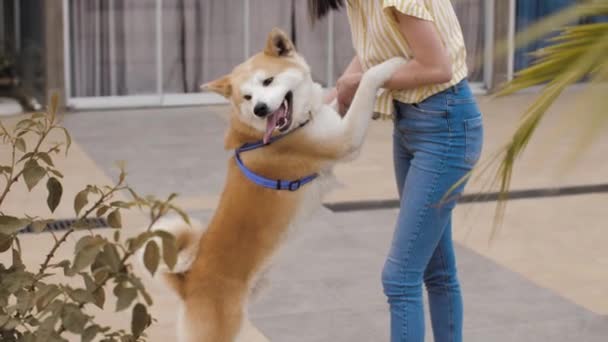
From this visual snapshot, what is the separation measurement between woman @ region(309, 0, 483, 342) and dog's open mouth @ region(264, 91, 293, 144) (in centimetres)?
35

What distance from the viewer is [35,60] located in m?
12.5

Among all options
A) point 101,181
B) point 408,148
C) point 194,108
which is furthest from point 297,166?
point 194,108

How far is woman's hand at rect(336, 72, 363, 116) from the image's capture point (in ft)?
12.6

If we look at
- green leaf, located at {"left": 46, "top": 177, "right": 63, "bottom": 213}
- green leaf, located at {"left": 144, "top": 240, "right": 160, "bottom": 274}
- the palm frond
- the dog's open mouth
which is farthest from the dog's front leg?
the palm frond

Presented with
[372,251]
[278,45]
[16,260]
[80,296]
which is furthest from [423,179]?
[372,251]

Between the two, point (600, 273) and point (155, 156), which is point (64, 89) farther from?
point (600, 273)

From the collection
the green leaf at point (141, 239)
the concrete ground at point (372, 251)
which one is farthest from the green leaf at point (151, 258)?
the concrete ground at point (372, 251)

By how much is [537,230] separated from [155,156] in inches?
153

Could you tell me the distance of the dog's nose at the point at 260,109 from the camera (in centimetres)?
377

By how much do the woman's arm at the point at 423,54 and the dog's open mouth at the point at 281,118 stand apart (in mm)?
608

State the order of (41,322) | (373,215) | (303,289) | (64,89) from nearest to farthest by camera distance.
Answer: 1. (41,322)
2. (303,289)
3. (373,215)
4. (64,89)

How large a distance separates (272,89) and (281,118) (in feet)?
0.42

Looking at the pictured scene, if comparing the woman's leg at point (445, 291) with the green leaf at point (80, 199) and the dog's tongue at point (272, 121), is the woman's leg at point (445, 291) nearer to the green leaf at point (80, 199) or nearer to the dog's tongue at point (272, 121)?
the dog's tongue at point (272, 121)

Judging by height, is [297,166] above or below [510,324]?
above
